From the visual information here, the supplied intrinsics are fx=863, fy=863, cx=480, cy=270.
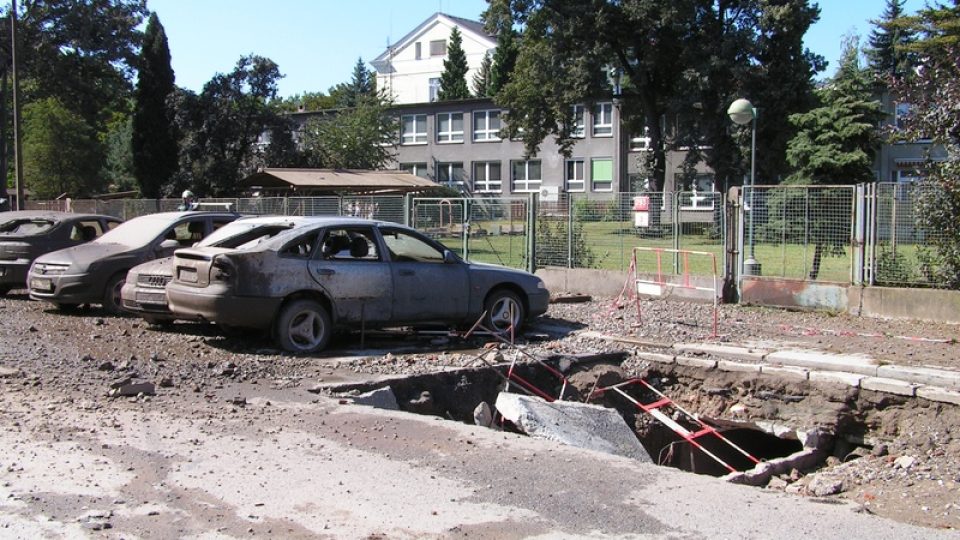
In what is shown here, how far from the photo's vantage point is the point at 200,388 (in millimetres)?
8164

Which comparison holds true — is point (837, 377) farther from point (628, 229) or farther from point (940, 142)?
point (628, 229)

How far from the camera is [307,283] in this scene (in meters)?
10.1

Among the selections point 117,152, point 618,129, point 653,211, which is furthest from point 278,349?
point 117,152

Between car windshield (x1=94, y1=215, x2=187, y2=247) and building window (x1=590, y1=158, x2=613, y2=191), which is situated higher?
building window (x1=590, y1=158, x2=613, y2=191)

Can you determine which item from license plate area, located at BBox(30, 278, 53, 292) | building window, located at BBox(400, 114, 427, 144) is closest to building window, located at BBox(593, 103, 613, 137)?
building window, located at BBox(400, 114, 427, 144)

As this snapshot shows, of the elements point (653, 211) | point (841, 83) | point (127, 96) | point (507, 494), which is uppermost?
point (127, 96)

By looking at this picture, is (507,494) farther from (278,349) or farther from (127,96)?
(127,96)

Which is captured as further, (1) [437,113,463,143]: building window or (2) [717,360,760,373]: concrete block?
(1) [437,113,463,143]: building window

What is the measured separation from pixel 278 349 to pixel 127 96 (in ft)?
126

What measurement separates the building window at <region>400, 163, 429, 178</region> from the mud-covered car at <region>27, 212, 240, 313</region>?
46108 millimetres

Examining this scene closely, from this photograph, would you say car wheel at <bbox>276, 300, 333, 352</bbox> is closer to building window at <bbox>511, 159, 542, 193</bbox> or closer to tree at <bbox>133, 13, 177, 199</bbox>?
tree at <bbox>133, 13, 177, 199</bbox>

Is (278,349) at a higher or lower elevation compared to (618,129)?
lower

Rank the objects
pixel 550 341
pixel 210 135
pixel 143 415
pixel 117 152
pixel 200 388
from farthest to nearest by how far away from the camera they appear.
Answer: pixel 117 152
pixel 210 135
pixel 550 341
pixel 200 388
pixel 143 415

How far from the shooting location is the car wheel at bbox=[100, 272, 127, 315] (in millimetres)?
12938
